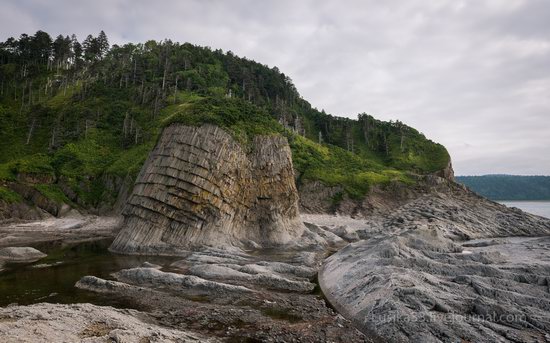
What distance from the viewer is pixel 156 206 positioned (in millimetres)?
38344

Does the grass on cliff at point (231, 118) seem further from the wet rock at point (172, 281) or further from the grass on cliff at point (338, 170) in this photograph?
the grass on cliff at point (338, 170)

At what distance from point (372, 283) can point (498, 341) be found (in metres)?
7.22

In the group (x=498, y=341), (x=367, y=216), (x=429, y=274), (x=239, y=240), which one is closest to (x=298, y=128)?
(x=367, y=216)

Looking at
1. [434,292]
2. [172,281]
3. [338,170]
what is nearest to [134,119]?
[338,170]

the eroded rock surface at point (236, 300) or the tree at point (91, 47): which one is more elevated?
the tree at point (91, 47)

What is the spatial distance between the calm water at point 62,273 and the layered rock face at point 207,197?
3.81 metres

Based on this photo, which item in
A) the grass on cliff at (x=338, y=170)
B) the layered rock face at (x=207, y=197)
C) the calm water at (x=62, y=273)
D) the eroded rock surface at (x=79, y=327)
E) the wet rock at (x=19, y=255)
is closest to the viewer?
the eroded rock surface at (x=79, y=327)

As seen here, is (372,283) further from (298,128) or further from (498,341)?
(298,128)

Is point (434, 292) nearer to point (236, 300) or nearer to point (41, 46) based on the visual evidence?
point (236, 300)

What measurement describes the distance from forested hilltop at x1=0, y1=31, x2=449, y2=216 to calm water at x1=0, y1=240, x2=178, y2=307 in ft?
60.2

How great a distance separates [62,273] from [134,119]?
2619 inches

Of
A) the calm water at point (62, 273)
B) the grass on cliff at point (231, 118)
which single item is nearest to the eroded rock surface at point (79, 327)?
the calm water at point (62, 273)

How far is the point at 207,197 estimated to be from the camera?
39.5 metres

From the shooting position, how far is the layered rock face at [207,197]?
3822 cm
